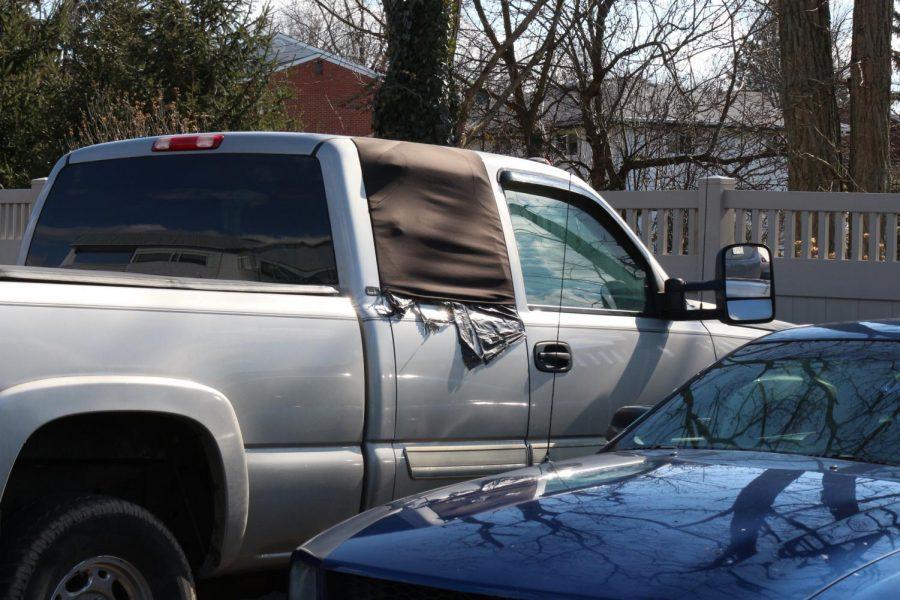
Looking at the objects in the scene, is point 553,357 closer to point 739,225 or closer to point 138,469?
point 138,469

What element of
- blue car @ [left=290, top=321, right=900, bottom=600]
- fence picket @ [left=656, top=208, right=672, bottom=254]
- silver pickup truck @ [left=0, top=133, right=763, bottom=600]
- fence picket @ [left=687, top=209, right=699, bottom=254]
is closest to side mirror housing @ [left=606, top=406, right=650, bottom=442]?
blue car @ [left=290, top=321, right=900, bottom=600]

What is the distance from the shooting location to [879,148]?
50.4 feet

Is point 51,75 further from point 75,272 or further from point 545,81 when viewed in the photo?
point 75,272

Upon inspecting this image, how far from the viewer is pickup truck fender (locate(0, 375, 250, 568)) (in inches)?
135

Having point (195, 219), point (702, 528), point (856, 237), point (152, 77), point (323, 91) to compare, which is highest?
point (323, 91)

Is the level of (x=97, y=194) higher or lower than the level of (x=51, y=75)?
lower

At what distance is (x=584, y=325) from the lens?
5.39m

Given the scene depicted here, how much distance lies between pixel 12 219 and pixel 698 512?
1523 cm

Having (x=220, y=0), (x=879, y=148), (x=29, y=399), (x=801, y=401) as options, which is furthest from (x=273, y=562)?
(x=220, y=0)

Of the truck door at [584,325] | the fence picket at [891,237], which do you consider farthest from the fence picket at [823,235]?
the truck door at [584,325]

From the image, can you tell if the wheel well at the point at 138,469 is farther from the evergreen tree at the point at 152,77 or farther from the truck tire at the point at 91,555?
the evergreen tree at the point at 152,77

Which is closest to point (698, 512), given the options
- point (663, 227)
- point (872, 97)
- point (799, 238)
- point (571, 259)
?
point (571, 259)

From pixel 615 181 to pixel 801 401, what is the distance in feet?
57.9

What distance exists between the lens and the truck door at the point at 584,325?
17.1 feet
